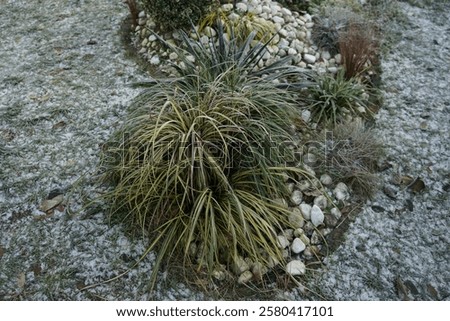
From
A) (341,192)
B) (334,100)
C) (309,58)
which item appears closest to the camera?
(341,192)

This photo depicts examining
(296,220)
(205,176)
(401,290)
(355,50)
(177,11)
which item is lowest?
(401,290)

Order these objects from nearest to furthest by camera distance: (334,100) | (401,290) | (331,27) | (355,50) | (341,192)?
(401,290)
(341,192)
(334,100)
(355,50)
(331,27)

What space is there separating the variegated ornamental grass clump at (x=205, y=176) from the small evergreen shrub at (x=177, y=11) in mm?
1038

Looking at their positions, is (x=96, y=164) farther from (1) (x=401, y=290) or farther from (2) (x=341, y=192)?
(1) (x=401, y=290)

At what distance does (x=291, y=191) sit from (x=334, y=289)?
2.16ft

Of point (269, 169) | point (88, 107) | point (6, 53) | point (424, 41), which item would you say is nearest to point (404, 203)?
point (269, 169)

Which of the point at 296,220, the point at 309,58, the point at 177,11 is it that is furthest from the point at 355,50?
the point at 296,220

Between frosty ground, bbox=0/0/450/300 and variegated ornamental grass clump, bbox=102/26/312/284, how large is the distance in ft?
0.68

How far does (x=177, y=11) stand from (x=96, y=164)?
4.96ft

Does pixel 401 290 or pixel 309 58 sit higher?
pixel 309 58

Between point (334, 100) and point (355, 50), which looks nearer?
point (334, 100)

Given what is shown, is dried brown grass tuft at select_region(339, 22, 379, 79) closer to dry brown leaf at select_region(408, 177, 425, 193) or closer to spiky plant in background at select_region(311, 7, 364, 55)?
spiky plant in background at select_region(311, 7, 364, 55)

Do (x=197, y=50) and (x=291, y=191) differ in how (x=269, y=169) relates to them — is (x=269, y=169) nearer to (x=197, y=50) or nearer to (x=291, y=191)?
(x=291, y=191)

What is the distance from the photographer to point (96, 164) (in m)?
2.71
